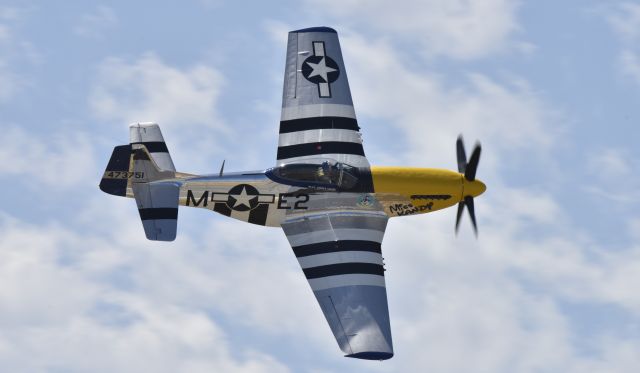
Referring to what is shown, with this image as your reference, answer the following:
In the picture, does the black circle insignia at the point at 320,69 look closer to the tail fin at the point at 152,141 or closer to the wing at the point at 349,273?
the wing at the point at 349,273

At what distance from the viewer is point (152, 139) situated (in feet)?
166

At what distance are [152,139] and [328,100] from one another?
5.41 meters

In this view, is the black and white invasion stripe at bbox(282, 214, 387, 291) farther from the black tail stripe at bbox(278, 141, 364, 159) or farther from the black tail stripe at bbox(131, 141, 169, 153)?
the black tail stripe at bbox(131, 141, 169, 153)

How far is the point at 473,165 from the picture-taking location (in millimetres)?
49812

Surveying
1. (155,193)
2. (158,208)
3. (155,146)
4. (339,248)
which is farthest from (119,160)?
(339,248)

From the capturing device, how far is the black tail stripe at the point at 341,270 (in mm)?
47812

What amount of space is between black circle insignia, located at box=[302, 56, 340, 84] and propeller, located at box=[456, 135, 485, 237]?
4525mm

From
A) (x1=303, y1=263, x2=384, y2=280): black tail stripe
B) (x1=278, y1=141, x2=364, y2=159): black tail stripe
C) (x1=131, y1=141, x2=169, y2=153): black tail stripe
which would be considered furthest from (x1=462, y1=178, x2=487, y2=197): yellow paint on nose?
(x1=131, y1=141, x2=169, y2=153): black tail stripe

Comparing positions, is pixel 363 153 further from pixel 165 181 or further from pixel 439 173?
pixel 165 181

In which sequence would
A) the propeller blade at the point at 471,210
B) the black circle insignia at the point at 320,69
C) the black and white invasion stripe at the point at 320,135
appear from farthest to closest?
the black circle insignia at the point at 320,69
the black and white invasion stripe at the point at 320,135
the propeller blade at the point at 471,210

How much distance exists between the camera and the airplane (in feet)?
159

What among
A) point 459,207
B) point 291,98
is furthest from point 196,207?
point 459,207

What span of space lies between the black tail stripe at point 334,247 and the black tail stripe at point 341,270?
60 cm

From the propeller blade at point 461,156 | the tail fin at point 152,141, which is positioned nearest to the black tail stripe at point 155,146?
the tail fin at point 152,141
